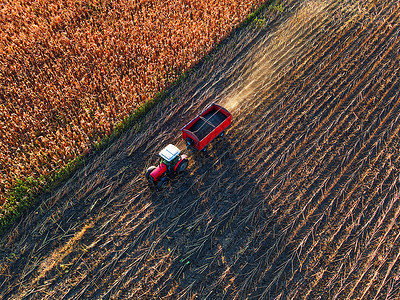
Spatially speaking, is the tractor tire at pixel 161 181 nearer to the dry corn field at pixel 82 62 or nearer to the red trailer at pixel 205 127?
the red trailer at pixel 205 127

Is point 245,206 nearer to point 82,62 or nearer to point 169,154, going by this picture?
point 169,154

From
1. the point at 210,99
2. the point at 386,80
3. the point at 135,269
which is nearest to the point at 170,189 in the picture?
the point at 135,269

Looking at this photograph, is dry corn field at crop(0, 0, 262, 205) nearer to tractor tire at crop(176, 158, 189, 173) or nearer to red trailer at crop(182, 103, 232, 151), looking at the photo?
red trailer at crop(182, 103, 232, 151)

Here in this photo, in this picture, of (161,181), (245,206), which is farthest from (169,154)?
(245,206)

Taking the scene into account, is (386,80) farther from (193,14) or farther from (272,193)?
(193,14)

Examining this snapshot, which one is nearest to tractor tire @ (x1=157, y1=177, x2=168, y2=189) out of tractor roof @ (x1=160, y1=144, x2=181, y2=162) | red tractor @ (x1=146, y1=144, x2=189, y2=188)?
red tractor @ (x1=146, y1=144, x2=189, y2=188)

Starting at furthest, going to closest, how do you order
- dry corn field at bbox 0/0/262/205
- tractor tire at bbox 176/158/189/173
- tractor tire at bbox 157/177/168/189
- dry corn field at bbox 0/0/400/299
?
dry corn field at bbox 0/0/262/205
tractor tire at bbox 176/158/189/173
tractor tire at bbox 157/177/168/189
dry corn field at bbox 0/0/400/299

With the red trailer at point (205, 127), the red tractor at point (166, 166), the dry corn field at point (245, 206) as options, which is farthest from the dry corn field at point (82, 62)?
the red tractor at point (166, 166)
